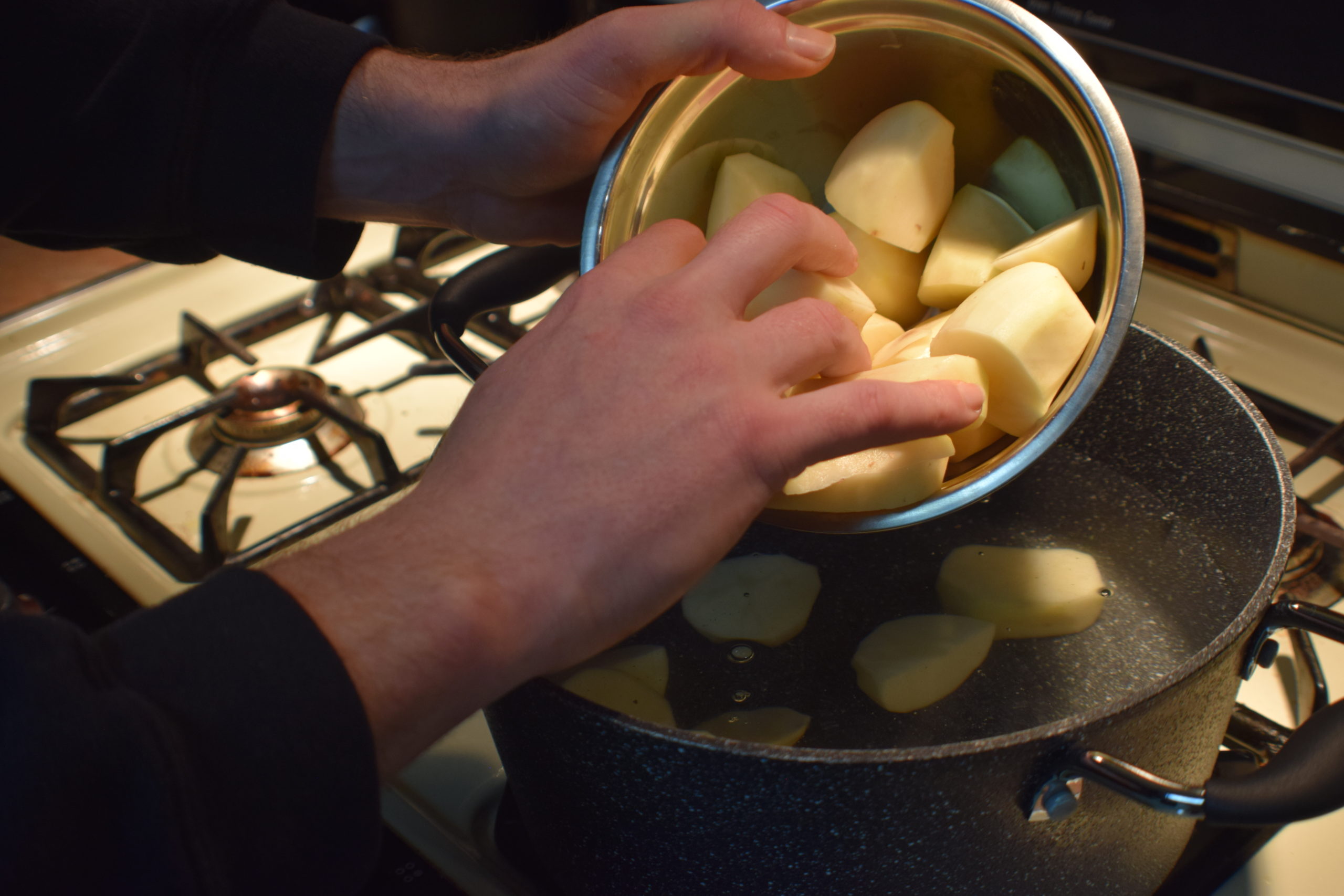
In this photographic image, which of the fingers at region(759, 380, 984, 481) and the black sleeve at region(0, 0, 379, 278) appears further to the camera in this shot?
the black sleeve at region(0, 0, 379, 278)

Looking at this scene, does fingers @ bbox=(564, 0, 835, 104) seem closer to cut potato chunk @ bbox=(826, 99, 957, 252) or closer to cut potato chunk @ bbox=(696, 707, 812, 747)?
cut potato chunk @ bbox=(826, 99, 957, 252)

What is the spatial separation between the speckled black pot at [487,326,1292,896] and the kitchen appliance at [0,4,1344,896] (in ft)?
0.20

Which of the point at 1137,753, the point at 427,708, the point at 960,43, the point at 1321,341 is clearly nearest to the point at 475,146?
the point at 960,43

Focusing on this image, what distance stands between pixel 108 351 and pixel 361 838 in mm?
787

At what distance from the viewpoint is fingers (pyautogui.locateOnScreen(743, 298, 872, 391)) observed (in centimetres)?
43

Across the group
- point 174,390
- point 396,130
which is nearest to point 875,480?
point 396,130

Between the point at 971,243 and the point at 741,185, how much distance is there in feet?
0.50

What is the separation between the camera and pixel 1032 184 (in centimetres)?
60

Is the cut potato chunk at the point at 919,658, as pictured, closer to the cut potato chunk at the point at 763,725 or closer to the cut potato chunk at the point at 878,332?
the cut potato chunk at the point at 763,725

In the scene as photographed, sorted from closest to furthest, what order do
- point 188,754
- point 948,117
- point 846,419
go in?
point 188,754 → point 846,419 → point 948,117

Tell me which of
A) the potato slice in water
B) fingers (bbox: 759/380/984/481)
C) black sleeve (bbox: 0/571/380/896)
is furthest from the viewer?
the potato slice in water

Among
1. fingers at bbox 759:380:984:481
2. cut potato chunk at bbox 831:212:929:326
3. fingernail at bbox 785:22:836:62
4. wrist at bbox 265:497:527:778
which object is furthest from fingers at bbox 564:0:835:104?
wrist at bbox 265:497:527:778

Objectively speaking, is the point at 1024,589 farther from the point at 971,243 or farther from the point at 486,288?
the point at 486,288

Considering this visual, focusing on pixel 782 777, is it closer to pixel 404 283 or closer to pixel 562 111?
pixel 562 111
